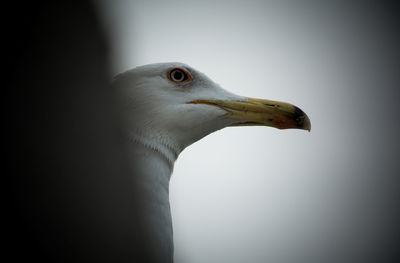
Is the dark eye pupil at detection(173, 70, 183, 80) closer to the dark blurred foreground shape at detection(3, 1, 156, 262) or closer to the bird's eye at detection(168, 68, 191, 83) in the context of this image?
the bird's eye at detection(168, 68, 191, 83)

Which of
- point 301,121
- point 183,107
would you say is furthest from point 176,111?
point 301,121

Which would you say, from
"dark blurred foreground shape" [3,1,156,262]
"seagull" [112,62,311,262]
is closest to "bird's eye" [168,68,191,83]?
"seagull" [112,62,311,262]

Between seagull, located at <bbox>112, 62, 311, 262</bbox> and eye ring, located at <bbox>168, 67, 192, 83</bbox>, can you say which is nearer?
seagull, located at <bbox>112, 62, 311, 262</bbox>

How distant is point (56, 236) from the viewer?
961 mm

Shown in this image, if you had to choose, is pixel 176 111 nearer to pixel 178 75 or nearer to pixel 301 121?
pixel 178 75

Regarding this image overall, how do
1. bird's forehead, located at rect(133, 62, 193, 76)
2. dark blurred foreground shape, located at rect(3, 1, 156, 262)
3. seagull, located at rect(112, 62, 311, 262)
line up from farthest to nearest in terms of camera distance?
bird's forehead, located at rect(133, 62, 193, 76), seagull, located at rect(112, 62, 311, 262), dark blurred foreground shape, located at rect(3, 1, 156, 262)

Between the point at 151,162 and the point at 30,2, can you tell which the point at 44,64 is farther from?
the point at 151,162

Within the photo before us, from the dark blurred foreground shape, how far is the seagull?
1.42 m

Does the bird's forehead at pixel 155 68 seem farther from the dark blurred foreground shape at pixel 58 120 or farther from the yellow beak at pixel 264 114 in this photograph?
the dark blurred foreground shape at pixel 58 120

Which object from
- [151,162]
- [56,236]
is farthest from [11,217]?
[151,162]

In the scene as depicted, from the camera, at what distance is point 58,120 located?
783mm

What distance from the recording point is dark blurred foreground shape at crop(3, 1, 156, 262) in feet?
2.51

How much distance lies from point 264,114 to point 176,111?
81 cm

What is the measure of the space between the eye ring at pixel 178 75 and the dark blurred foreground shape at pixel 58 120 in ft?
6.37
